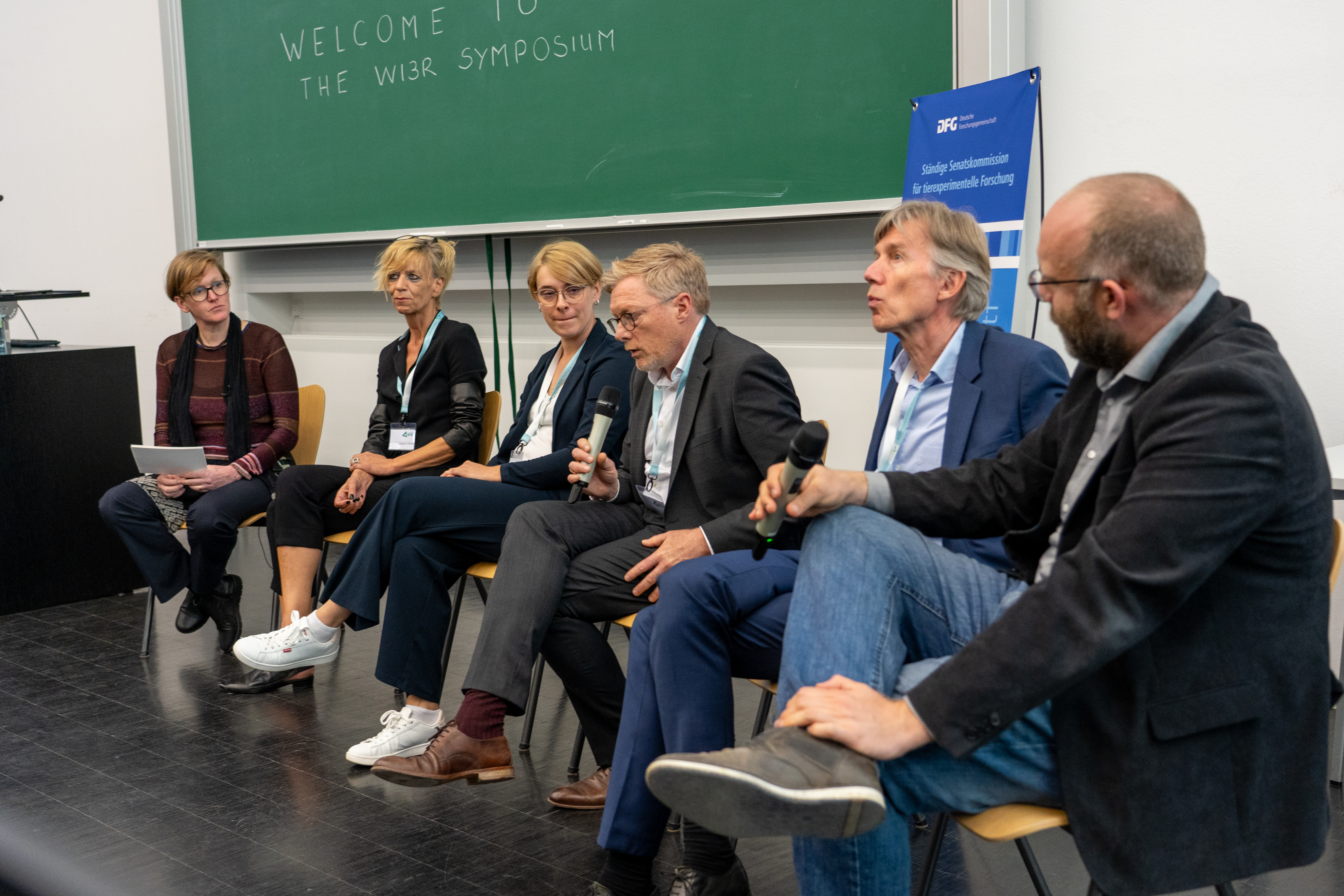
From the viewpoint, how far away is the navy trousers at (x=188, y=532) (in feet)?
11.6

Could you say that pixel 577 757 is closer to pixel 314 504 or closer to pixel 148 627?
pixel 314 504

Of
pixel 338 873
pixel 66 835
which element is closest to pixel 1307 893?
pixel 338 873

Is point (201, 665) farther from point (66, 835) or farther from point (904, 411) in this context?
point (904, 411)

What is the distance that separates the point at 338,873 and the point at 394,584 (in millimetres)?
715

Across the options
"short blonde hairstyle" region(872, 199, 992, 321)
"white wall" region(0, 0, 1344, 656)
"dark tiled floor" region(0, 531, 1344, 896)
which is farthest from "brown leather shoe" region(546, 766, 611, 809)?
"white wall" region(0, 0, 1344, 656)

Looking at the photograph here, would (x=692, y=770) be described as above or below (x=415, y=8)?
below

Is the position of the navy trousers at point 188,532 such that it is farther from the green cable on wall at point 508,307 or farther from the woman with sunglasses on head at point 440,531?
the green cable on wall at point 508,307

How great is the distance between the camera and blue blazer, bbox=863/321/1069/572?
6.28ft

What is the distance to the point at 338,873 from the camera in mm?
2141

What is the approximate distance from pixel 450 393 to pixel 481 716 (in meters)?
1.30

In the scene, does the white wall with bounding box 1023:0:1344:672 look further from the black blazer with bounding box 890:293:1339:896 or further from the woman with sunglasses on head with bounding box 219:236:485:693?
the woman with sunglasses on head with bounding box 219:236:485:693

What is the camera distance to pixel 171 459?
3598 millimetres

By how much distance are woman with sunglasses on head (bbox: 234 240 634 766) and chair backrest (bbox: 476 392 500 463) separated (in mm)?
341

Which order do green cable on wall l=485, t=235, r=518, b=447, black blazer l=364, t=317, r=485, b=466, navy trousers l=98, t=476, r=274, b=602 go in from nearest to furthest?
black blazer l=364, t=317, r=485, b=466 → navy trousers l=98, t=476, r=274, b=602 → green cable on wall l=485, t=235, r=518, b=447
